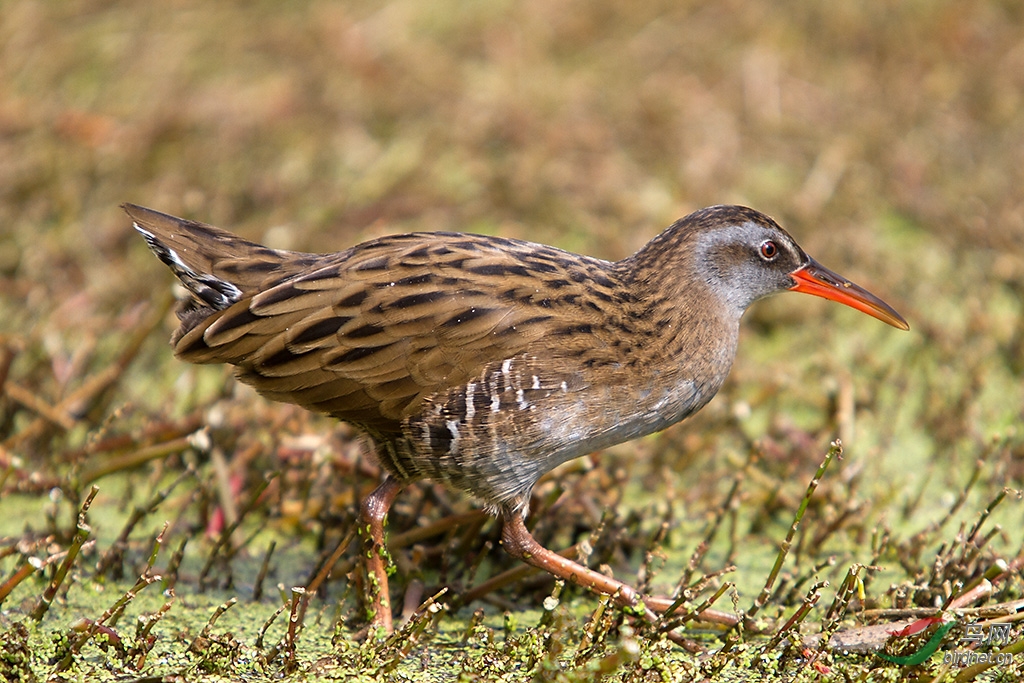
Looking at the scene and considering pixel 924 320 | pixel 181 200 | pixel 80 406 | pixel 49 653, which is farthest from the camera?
pixel 181 200

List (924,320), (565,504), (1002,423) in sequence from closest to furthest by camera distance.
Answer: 1. (565,504)
2. (1002,423)
3. (924,320)

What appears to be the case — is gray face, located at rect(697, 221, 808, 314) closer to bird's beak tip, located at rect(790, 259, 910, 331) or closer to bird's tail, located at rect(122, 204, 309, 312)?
bird's beak tip, located at rect(790, 259, 910, 331)

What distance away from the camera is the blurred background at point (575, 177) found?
4.25 m

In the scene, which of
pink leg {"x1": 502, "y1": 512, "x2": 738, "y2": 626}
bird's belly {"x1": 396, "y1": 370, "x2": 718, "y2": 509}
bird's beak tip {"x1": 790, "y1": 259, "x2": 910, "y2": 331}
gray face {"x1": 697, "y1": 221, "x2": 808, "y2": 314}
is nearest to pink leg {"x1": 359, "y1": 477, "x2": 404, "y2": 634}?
bird's belly {"x1": 396, "y1": 370, "x2": 718, "y2": 509}

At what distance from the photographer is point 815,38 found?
711 cm

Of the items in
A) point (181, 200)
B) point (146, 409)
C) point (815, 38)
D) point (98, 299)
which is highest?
point (815, 38)

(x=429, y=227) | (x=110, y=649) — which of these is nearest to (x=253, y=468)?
(x=110, y=649)

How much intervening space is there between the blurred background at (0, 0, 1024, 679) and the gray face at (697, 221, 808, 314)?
1.63 feet

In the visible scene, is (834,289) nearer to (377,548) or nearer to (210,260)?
(377,548)

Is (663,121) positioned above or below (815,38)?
below

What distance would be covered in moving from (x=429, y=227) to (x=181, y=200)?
108 centimetres

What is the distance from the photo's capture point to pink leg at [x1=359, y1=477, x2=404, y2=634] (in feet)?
10.7

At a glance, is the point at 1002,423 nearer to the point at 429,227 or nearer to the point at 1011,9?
the point at 429,227

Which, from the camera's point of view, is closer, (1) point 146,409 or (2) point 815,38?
(1) point 146,409
